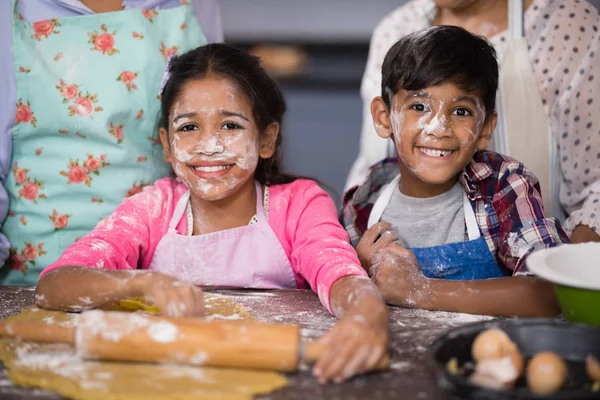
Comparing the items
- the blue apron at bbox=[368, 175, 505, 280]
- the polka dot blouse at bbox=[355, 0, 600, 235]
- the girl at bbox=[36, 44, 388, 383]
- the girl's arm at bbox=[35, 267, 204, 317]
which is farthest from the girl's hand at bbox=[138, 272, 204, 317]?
the polka dot blouse at bbox=[355, 0, 600, 235]

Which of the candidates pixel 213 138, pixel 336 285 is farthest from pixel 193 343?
pixel 213 138

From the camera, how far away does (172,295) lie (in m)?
1.38

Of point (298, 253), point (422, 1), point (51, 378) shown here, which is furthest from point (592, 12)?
point (51, 378)

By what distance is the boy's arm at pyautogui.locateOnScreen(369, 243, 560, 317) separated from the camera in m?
1.47

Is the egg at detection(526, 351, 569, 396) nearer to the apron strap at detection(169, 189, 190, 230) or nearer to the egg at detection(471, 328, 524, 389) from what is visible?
the egg at detection(471, 328, 524, 389)

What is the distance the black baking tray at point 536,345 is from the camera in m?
1.11

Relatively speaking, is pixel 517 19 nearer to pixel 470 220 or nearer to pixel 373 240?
pixel 470 220

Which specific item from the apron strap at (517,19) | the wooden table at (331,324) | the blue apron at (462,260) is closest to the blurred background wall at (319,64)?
the apron strap at (517,19)

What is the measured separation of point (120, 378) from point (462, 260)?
2.85ft

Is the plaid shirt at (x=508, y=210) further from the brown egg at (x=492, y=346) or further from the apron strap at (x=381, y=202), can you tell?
the brown egg at (x=492, y=346)

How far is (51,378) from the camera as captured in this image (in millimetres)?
1171

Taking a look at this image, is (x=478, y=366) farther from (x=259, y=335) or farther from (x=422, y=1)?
(x=422, y=1)

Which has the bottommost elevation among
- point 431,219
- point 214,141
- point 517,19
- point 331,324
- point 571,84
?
point 331,324

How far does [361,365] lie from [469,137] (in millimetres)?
744
